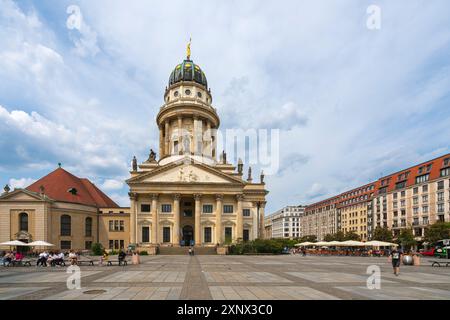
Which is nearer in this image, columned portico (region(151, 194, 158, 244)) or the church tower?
columned portico (region(151, 194, 158, 244))

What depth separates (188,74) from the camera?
76375 millimetres

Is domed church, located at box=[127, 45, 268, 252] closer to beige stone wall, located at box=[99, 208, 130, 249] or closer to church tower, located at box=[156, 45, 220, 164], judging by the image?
beige stone wall, located at box=[99, 208, 130, 249]

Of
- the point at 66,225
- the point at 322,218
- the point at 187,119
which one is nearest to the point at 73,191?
the point at 66,225

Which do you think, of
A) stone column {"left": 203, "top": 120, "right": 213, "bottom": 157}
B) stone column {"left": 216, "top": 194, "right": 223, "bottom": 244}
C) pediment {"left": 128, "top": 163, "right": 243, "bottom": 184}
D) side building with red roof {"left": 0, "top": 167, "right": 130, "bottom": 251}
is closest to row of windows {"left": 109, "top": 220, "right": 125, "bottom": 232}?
side building with red roof {"left": 0, "top": 167, "right": 130, "bottom": 251}

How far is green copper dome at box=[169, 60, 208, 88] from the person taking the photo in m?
76.2

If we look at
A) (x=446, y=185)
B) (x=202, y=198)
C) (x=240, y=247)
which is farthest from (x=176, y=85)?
(x=446, y=185)

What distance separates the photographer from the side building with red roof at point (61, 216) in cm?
5294

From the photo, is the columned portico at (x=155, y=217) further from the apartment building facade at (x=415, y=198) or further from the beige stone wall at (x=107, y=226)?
the apartment building facade at (x=415, y=198)

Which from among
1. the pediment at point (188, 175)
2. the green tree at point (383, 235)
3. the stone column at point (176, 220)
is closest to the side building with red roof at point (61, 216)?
the stone column at point (176, 220)

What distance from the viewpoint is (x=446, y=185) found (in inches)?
2623

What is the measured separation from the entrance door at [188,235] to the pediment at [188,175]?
10.2 m

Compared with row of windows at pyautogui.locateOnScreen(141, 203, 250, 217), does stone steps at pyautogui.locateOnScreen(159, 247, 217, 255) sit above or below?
below
